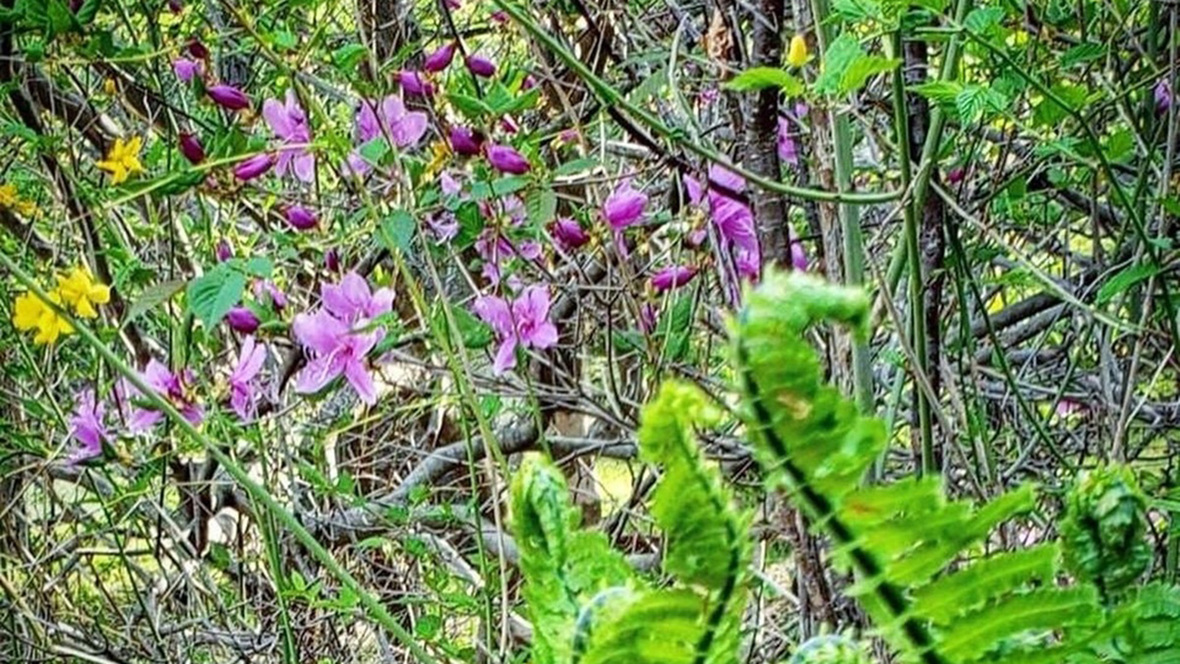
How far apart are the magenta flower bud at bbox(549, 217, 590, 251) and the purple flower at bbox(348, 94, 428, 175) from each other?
0.14 m

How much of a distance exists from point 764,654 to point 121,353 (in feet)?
3.08

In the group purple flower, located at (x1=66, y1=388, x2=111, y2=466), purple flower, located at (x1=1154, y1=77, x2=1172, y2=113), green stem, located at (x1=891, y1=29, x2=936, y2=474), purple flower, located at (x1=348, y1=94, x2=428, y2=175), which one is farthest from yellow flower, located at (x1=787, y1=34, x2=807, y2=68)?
purple flower, located at (x1=66, y1=388, x2=111, y2=466)

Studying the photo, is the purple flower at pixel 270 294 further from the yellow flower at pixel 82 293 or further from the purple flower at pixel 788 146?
the purple flower at pixel 788 146

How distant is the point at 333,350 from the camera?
1122mm

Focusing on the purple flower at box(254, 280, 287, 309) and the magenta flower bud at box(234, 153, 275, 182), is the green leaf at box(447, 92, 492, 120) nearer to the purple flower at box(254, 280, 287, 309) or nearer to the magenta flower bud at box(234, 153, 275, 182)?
the magenta flower bud at box(234, 153, 275, 182)

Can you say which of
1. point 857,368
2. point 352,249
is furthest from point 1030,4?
point 352,249

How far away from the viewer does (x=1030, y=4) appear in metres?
1.20

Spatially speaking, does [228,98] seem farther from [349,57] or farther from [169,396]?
[169,396]

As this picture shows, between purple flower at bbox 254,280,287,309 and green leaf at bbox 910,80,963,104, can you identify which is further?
purple flower at bbox 254,280,287,309

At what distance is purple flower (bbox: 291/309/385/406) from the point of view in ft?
3.64

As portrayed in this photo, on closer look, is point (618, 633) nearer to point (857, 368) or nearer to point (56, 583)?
point (857, 368)

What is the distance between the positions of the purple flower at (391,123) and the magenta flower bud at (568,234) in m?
0.14

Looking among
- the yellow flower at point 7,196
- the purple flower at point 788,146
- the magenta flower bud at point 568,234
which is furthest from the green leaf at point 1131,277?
the yellow flower at point 7,196

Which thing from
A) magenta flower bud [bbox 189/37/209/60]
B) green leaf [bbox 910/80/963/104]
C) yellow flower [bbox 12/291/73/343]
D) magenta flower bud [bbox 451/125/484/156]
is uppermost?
magenta flower bud [bbox 189/37/209/60]
